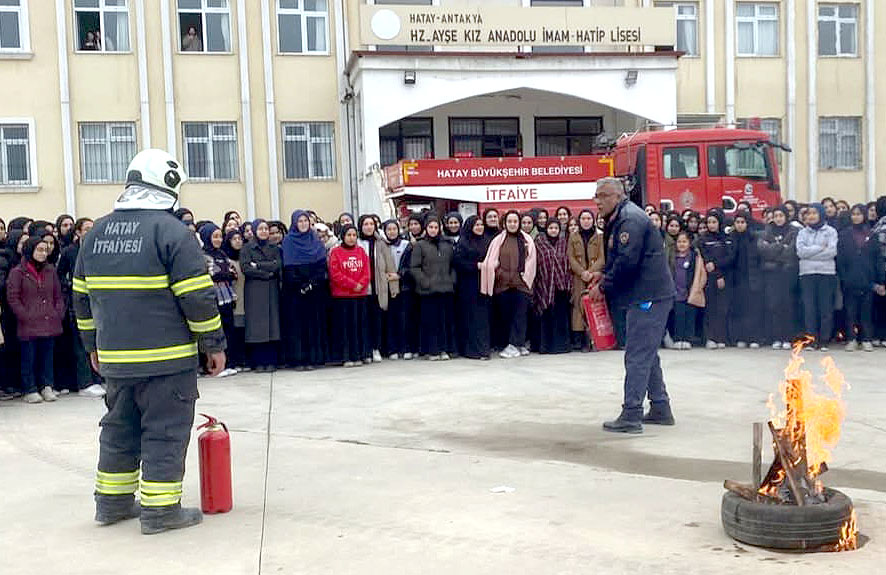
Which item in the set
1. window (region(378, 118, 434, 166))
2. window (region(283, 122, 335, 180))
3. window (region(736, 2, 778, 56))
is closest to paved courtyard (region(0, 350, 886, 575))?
window (region(283, 122, 335, 180))

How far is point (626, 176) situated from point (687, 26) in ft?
31.4

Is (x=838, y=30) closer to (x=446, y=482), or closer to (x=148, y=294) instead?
(x=446, y=482)

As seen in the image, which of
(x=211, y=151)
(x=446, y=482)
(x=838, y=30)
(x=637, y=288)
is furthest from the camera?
(x=838, y=30)

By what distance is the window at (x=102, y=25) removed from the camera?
22578 mm

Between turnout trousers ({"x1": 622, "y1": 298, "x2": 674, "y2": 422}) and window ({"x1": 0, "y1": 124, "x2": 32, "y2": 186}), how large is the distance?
18.1 metres

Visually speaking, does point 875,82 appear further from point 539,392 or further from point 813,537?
point 813,537

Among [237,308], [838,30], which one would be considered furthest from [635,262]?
[838,30]

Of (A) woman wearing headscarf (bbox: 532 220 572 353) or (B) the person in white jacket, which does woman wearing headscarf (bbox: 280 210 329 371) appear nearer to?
(A) woman wearing headscarf (bbox: 532 220 572 353)

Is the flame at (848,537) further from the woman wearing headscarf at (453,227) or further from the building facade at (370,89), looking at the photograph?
the building facade at (370,89)

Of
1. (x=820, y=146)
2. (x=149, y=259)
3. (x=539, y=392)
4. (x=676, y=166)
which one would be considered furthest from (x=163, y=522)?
(x=820, y=146)

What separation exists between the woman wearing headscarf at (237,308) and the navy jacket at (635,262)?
514 centimetres

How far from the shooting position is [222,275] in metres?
11.2

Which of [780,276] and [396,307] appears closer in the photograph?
[396,307]

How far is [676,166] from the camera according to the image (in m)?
17.0
